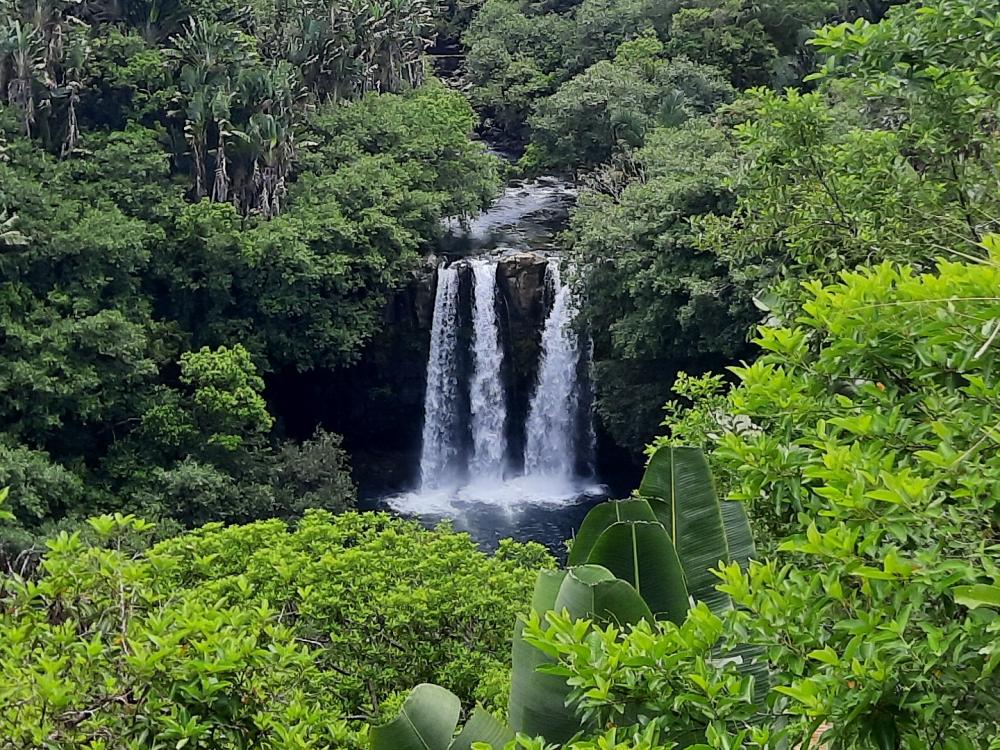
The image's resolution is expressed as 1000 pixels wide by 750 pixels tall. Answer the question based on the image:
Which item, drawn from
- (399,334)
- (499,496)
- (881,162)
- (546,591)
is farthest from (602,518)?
(399,334)

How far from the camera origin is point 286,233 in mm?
20500

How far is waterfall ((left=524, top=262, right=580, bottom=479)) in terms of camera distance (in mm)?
22750

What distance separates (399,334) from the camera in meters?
23.5

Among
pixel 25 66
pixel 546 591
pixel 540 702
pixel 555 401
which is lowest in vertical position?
pixel 540 702

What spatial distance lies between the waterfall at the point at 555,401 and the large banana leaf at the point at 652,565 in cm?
1794

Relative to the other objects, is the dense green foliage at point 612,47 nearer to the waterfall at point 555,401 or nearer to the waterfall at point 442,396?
the waterfall at point 555,401

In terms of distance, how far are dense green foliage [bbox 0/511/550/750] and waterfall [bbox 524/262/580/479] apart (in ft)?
47.6

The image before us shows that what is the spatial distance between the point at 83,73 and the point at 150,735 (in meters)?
22.3

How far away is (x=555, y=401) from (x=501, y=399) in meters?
1.44

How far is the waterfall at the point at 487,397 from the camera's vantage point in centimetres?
2312

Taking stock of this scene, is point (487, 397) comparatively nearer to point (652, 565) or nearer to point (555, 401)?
point (555, 401)

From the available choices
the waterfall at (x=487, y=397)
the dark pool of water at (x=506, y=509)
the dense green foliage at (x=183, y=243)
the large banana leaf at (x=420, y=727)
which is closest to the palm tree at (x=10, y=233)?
the dense green foliage at (x=183, y=243)

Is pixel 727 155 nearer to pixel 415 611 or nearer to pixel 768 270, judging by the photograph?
pixel 768 270

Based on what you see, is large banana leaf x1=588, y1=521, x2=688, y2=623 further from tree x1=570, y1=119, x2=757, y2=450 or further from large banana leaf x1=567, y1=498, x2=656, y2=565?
tree x1=570, y1=119, x2=757, y2=450
